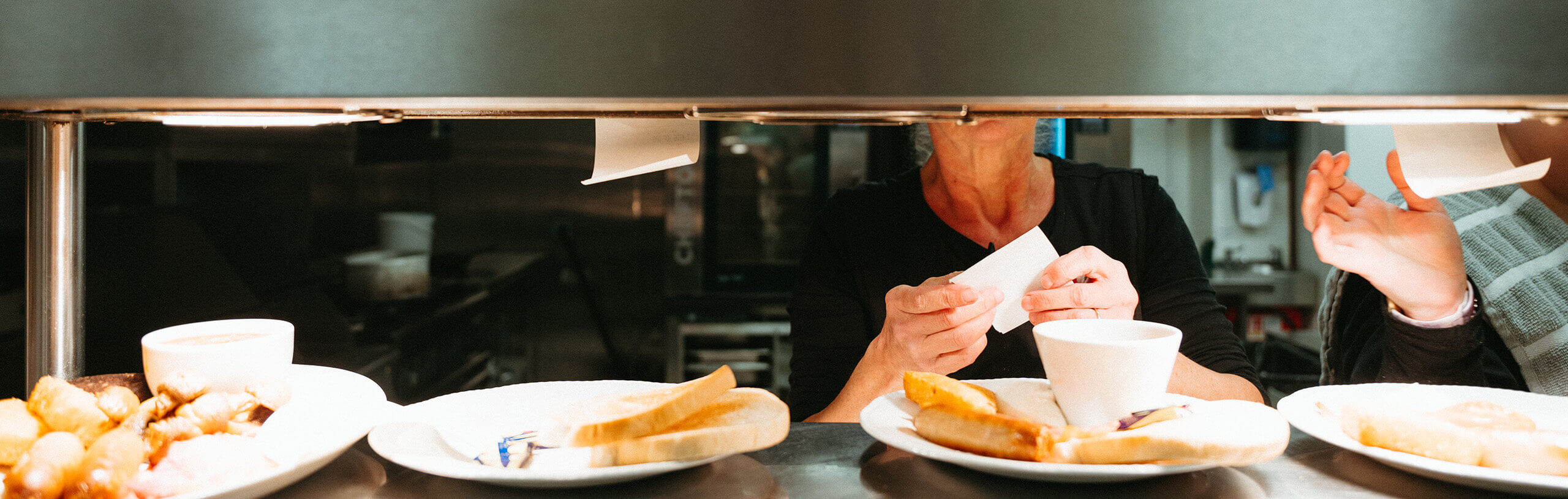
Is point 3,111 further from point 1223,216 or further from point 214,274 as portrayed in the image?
point 1223,216

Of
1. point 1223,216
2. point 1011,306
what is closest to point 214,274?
point 1011,306

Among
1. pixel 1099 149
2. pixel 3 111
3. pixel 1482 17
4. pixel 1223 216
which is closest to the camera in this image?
pixel 1482 17

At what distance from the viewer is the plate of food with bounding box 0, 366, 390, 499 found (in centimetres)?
59

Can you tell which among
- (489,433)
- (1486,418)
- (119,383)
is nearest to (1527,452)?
(1486,418)

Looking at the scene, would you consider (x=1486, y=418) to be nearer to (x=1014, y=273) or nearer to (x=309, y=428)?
(x=1014, y=273)

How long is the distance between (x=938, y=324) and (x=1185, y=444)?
465 mm

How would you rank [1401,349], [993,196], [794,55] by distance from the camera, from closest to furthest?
[794,55]
[1401,349]
[993,196]

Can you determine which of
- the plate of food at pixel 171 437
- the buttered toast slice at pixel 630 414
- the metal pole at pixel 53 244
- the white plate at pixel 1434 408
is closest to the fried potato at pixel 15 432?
the plate of food at pixel 171 437

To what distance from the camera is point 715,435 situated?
0.67m

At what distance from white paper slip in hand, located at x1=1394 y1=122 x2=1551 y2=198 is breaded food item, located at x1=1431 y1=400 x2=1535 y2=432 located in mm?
187

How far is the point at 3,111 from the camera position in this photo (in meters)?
0.64

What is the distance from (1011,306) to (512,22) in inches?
28.2

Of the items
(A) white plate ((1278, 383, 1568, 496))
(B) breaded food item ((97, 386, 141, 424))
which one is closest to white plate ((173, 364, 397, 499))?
(B) breaded food item ((97, 386, 141, 424))

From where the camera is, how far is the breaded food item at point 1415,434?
665 mm
